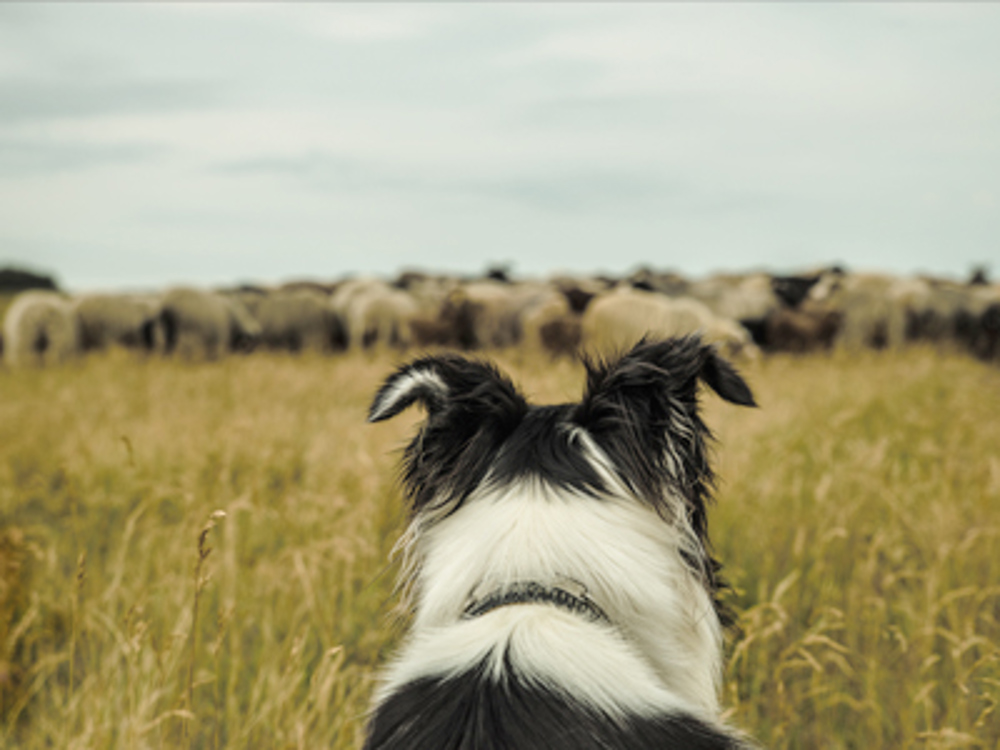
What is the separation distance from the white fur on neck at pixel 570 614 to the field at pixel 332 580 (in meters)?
0.49

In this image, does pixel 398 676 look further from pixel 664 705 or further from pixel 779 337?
pixel 779 337

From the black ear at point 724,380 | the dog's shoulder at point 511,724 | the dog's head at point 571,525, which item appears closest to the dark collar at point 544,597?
the dog's head at point 571,525

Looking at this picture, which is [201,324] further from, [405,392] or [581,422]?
[581,422]

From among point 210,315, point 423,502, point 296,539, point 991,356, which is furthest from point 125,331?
point 991,356

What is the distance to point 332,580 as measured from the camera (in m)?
3.34

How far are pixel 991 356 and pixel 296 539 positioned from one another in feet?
64.0

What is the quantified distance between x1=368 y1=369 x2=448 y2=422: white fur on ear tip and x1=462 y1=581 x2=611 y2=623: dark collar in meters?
0.45

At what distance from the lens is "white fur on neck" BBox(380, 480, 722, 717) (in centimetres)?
132

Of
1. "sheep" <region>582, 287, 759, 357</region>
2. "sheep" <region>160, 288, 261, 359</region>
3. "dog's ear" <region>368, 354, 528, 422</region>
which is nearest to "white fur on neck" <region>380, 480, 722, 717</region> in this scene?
"dog's ear" <region>368, 354, 528, 422</region>

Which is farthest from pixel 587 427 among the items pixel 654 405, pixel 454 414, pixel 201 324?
pixel 201 324

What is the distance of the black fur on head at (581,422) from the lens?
1.57 metres

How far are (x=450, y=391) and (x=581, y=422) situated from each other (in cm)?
30

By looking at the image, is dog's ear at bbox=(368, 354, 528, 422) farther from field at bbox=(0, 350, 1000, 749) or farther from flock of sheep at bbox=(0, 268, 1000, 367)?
flock of sheep at bbox=(0, 268, 1000, 367)

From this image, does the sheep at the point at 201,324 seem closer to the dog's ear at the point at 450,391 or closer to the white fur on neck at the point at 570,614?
the dog's ear at the point at 450,391
